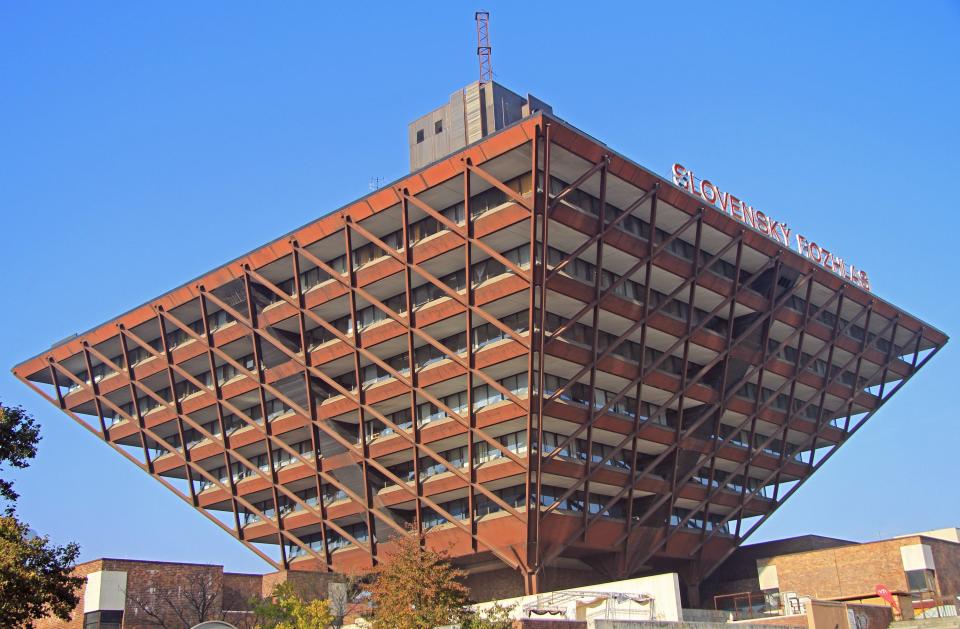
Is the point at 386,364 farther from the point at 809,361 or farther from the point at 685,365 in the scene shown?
the point at 809,361

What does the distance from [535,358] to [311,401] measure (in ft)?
65.6

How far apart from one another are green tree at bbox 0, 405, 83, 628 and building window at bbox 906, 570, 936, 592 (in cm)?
6487

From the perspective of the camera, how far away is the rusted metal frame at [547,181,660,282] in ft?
204

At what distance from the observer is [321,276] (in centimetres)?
7431

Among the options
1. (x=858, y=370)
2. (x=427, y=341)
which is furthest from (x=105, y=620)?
(x=858, y=370)

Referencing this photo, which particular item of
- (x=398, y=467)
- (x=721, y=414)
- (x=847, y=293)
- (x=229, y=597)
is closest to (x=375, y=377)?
(x=398, y=467)

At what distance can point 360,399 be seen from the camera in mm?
73312

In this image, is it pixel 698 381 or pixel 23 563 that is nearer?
pixel 23 563

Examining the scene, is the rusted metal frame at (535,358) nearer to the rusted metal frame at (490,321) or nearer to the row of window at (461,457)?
the rusted metal frame at (490,321)

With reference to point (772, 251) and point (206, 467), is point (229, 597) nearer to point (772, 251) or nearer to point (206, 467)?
point (206, 467)

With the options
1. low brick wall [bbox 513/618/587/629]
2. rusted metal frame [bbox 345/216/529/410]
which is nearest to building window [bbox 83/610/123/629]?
rusted metal frame [bbox 345/216/529/410]

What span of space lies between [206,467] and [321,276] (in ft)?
82.6

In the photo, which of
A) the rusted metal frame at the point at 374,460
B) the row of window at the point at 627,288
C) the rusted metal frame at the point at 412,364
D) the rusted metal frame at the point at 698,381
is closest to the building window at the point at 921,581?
the rusted metal frame at the point at 698,381

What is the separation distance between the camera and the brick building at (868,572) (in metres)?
78.3
